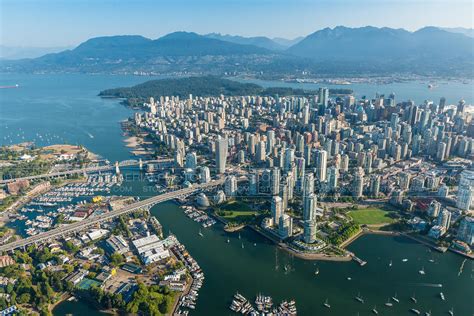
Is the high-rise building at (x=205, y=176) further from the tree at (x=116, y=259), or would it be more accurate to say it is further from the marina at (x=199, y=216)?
the tree at (x=116, y=259)

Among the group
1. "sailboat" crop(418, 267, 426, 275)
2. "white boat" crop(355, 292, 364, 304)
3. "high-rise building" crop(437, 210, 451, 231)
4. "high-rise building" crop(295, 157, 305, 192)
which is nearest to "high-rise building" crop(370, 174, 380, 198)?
"high-rise building" crop(295, 157, 305, 192)

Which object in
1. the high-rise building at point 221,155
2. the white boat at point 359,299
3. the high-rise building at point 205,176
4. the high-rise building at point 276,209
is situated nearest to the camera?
the white boat at point 359,299

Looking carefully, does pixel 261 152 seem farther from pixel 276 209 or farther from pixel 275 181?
pixel 276 209

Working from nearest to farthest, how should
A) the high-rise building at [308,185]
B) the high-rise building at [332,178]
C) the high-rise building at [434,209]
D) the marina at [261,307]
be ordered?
the marina at [261,307] < the high-rise building at [434,209] < the high-rise building at [308,185] < the high-rise building at [332,178]

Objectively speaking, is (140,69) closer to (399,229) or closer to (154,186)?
(154,186)

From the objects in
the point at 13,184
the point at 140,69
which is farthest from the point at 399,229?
the point at 140,69

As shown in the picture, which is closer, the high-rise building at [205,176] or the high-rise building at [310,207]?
the high-rise building at [310,207]

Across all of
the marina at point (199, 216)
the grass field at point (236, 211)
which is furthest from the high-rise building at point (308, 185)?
the marina at point (199, 216)
